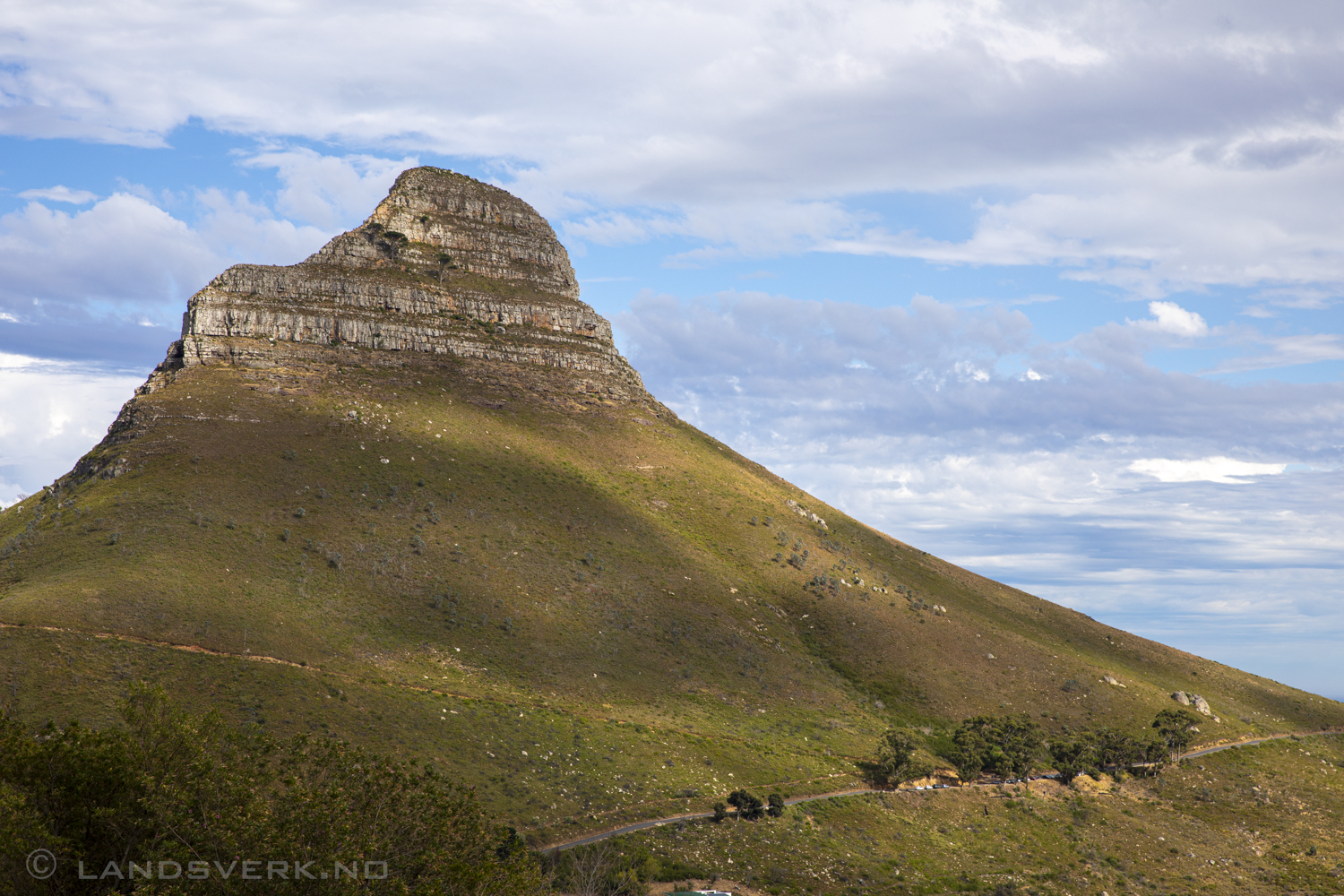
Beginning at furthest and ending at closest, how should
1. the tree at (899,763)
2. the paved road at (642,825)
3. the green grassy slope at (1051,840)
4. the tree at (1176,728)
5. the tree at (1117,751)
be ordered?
the tree at (1176,728) → the tree at (1117,751) → the tree at (899,763) → the green grassy slope at (1051,840) → the paved road at (642,825)

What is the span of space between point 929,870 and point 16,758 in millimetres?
47781

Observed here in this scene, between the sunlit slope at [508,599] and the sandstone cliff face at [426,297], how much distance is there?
386 cm

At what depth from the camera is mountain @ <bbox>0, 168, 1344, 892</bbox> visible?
63625 millimetres

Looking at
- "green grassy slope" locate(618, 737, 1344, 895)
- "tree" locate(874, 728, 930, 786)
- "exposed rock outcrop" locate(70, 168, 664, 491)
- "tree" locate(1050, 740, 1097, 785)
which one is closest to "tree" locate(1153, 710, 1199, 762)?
"green grassy slope" locate(618, 737, 1344, 895)

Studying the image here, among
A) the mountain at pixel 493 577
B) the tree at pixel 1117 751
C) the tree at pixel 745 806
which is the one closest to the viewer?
the tree at pixel 745 806

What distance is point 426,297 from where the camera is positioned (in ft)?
413

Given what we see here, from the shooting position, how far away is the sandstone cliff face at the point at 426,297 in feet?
372

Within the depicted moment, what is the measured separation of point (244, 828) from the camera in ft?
94.9

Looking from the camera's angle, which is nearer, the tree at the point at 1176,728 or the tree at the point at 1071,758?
the tree at the point at 1071,758

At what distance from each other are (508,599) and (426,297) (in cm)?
5513

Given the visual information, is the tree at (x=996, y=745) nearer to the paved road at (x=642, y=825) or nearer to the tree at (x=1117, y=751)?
the tree at (x=1117, y=751)

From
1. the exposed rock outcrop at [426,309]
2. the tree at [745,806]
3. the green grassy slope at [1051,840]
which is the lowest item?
the green grassy slope at [1051,840]

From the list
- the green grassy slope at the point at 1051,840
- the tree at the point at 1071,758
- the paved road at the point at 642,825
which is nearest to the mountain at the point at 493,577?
the paved road at the point at 642,825

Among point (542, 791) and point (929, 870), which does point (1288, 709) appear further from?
point (542, 791)
